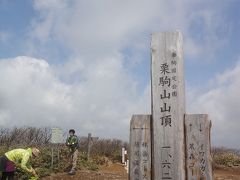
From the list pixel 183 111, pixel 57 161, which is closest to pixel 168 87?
pixel 183 111

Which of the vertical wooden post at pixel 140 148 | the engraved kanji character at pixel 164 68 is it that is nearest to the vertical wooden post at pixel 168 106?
the engraved kanji character at pixel 164 68

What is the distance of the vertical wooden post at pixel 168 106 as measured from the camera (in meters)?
Result: 5.88

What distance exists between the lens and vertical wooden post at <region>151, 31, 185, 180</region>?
5.88 metres

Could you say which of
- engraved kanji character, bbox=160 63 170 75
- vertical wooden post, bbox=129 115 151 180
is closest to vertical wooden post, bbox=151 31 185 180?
engraved kanji character, bbox=160 63 170 75

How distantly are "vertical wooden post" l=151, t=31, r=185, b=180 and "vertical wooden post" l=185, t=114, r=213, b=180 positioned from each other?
89 millimetres

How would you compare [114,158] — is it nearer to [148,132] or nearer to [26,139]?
[26,139]

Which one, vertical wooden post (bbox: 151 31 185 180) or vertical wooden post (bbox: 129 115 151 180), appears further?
vertical wooden post (bbox: 129 115 151 180)

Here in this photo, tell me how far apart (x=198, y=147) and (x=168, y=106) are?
691mm

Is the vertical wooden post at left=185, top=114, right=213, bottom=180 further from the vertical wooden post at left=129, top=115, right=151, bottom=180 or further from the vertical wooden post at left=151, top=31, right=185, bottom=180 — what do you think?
the vertical wooden post at left=129, top=115, right=151, bottom=180

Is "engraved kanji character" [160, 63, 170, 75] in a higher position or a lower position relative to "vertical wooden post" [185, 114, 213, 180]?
higher

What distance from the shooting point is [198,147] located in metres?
5.89

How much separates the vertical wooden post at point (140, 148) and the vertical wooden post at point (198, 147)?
1.82 ft

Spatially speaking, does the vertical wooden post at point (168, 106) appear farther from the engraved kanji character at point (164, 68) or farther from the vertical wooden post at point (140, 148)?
the vertical wooden post at point (140, 148)

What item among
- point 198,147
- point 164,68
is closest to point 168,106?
point 164,68
